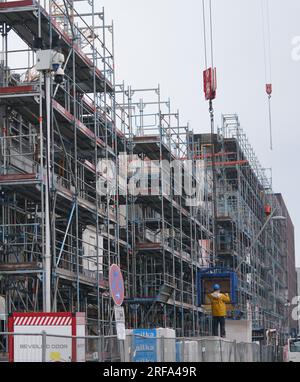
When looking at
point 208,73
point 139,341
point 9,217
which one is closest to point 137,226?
point 208,73

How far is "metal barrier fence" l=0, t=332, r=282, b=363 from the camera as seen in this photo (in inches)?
585

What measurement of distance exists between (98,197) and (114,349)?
11928 millimetres

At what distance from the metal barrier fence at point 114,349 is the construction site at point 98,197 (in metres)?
1.78

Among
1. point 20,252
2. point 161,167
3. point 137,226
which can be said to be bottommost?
point 20,252

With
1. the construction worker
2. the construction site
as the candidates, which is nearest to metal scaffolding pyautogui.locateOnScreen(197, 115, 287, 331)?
the construction site

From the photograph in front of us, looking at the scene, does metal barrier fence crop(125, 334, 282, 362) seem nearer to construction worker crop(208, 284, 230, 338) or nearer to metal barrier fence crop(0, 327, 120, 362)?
construction worker crop(208, 284, 230, 338)

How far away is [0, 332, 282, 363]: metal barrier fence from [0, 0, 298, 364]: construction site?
1.78 metres

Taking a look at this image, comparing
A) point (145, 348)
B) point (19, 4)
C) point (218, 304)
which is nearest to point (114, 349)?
point (145, 348)

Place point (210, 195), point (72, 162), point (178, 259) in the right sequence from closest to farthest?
point (72, 162) < point (178, 259) < point (210, 195)

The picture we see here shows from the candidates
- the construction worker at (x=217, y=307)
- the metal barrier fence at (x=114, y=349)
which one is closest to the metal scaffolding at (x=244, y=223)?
the construction worker at (x=217, y=307)

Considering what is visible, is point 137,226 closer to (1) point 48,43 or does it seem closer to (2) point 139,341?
(1) point 48,43

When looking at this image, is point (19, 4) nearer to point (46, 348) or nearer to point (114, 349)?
point (114, 349)

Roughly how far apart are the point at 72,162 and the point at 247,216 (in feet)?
113

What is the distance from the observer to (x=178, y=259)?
42.6 meters
